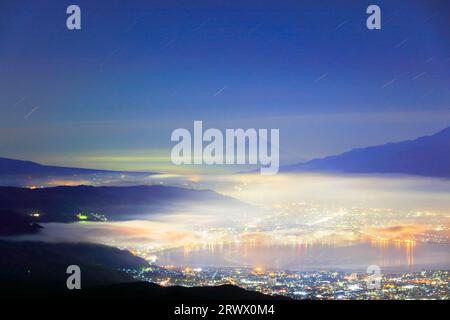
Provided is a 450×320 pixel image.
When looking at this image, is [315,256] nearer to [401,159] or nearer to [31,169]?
[401,159]

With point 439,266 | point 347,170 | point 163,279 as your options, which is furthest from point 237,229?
point 439,266

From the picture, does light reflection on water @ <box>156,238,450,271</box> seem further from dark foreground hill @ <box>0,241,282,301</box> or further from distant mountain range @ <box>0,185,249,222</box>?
distant mountain range @ <box>0,185,249,222</box>

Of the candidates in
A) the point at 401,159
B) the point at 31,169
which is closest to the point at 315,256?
the point at 401,159

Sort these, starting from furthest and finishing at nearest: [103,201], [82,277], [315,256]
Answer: [103,201], [82,277], [315,256]

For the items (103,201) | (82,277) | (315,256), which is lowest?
(82,277)

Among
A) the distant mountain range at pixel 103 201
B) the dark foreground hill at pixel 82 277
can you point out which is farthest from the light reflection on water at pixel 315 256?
the distant mountain range at pixel 103 201
